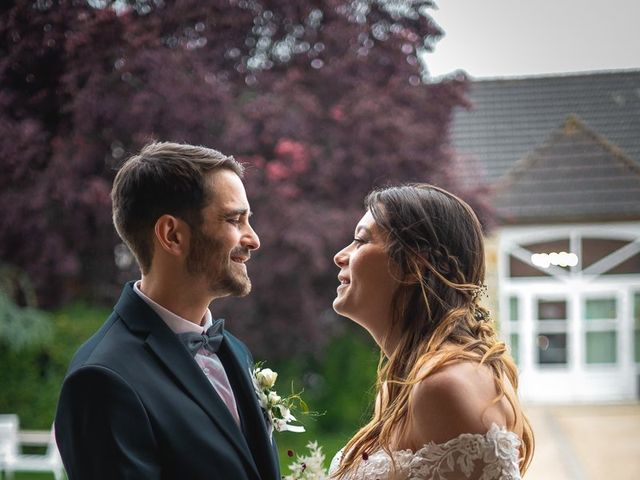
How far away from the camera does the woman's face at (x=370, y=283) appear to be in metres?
1.57

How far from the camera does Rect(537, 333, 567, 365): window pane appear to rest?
6988mm

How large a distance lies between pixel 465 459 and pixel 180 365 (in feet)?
1.57

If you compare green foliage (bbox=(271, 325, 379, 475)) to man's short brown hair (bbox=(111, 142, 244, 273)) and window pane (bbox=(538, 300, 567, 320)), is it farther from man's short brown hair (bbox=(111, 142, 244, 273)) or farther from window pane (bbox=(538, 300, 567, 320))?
man's short brown hair (bbox=(111, 142, 244, 273))

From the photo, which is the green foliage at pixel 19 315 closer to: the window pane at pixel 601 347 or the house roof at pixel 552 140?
the house roof at pixel 552 140

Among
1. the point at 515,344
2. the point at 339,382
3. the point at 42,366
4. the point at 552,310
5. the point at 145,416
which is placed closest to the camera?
the point at 145,416

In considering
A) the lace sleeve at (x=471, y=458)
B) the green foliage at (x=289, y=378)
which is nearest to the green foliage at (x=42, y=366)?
the green foliage at (x=289, y=378)

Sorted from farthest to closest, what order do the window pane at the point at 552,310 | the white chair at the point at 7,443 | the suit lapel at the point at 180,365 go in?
the window pane at the point at 552,310 < the white chair at the point at 7,443 < the suit lapel at the point at 180,365

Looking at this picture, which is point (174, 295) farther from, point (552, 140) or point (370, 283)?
point (552, 140)

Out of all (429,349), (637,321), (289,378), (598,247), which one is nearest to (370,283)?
(429,349)

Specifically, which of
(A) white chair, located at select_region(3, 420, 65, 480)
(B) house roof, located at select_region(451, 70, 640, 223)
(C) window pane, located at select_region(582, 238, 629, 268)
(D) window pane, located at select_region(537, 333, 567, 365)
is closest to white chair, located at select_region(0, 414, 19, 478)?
(A) white chair, located at select_region(3, 420, 65, 480)

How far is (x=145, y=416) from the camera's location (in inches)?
49.4

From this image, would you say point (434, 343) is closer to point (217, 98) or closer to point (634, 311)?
point (217, 98)

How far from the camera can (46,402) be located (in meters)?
4.89

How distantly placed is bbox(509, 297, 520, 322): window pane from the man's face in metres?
5.82
